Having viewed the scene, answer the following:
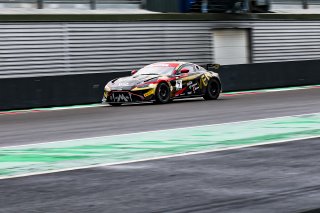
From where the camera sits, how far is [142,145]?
13844mm

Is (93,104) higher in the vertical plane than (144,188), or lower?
lower

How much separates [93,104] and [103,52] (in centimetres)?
723

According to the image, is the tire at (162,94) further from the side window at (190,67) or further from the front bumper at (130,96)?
the side window at (190,67)

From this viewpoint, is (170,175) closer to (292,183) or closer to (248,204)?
(292,183)

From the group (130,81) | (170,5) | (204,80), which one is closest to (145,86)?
(130,81)

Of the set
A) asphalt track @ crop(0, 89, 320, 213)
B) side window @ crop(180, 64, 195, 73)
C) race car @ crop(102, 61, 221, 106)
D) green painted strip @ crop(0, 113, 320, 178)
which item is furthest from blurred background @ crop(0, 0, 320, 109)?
asphalt track @ crop(0, 89, 320, 213)

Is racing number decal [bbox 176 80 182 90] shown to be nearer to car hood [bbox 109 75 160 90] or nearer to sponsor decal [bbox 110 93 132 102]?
car hood [bbox 109 75 160 90]

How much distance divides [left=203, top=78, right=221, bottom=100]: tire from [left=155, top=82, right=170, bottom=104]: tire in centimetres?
172

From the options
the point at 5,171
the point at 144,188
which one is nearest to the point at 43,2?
the point at 5,171

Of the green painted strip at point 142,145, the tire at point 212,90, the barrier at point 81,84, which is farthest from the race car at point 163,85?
the green painted strip at point 142,145

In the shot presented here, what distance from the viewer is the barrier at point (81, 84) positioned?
82.3ft

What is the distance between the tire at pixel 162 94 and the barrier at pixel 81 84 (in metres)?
2.95

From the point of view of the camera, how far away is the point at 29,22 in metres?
31.4

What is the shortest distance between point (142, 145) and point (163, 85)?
11.3 metres
